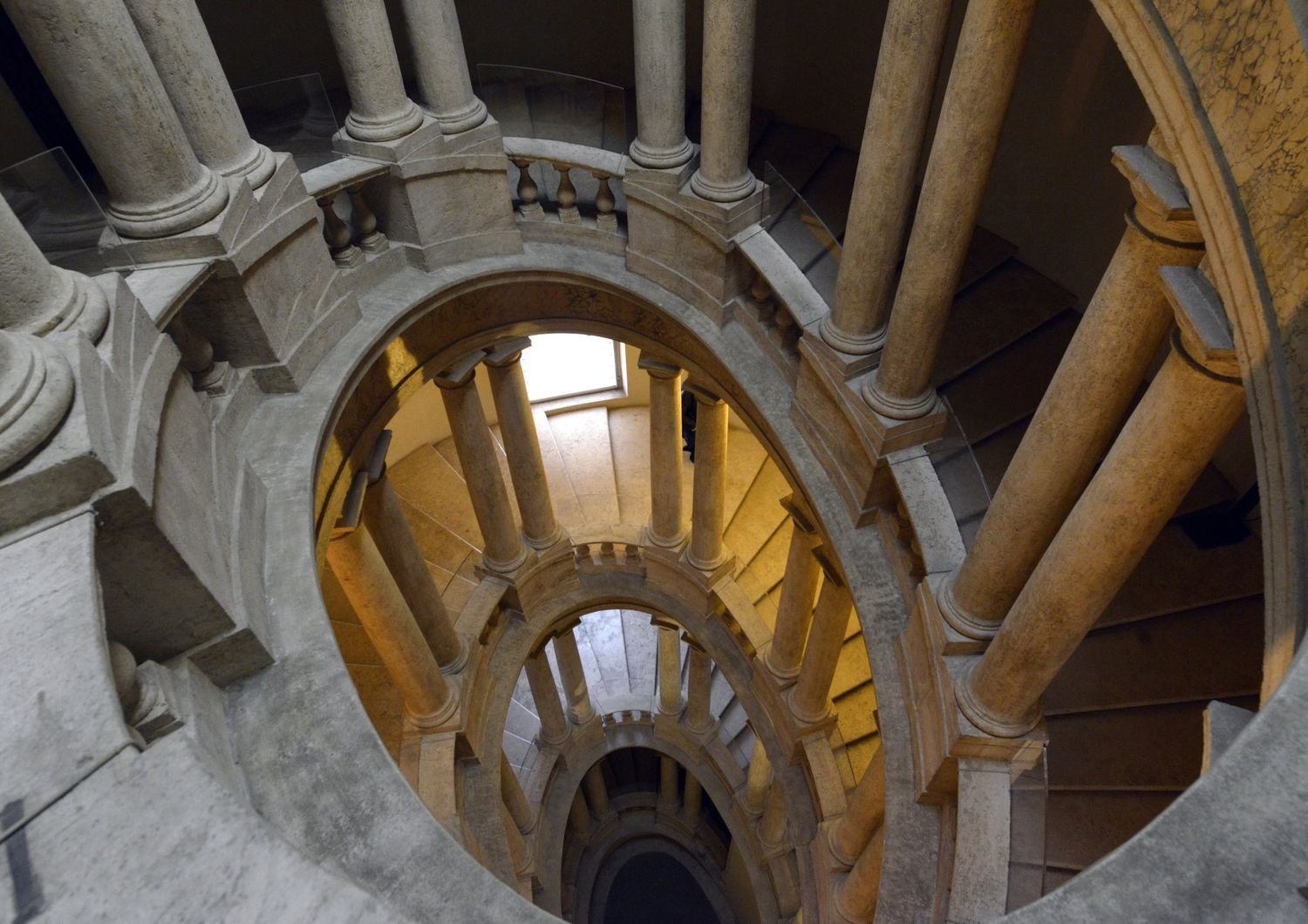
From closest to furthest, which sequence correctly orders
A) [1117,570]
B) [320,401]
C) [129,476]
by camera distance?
[129,476]
[1117,570]
[320,401]

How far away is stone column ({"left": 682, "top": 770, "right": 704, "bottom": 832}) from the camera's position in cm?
1773

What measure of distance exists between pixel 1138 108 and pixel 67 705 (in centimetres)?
784

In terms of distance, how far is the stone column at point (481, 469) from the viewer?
9.51 metres

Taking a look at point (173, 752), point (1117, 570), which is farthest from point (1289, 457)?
point (173, 752)

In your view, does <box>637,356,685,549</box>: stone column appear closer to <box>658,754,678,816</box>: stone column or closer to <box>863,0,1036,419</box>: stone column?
<box>863,0,1036,419</box>: stone column

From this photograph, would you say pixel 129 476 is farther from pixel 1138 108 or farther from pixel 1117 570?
pixel 1138 108

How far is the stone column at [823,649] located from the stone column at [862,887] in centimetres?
172

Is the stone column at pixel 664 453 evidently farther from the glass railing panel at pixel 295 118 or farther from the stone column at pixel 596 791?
the stone column at pixel 596 791

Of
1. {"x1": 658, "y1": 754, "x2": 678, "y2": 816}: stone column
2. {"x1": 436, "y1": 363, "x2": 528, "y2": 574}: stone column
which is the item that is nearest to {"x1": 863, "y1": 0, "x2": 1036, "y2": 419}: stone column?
{"x1": 436, "y1": 363, "x2": 528, "y2": 574}: stone column

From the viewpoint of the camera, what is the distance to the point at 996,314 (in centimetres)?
739

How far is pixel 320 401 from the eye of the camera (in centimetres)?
625

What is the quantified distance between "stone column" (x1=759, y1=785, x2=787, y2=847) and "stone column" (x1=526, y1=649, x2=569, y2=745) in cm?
364

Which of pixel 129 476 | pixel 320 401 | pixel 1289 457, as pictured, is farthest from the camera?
pixel 320 401

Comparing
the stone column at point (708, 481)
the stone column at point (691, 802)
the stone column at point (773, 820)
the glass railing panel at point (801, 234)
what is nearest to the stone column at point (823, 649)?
the stone column at point (708, 481)
